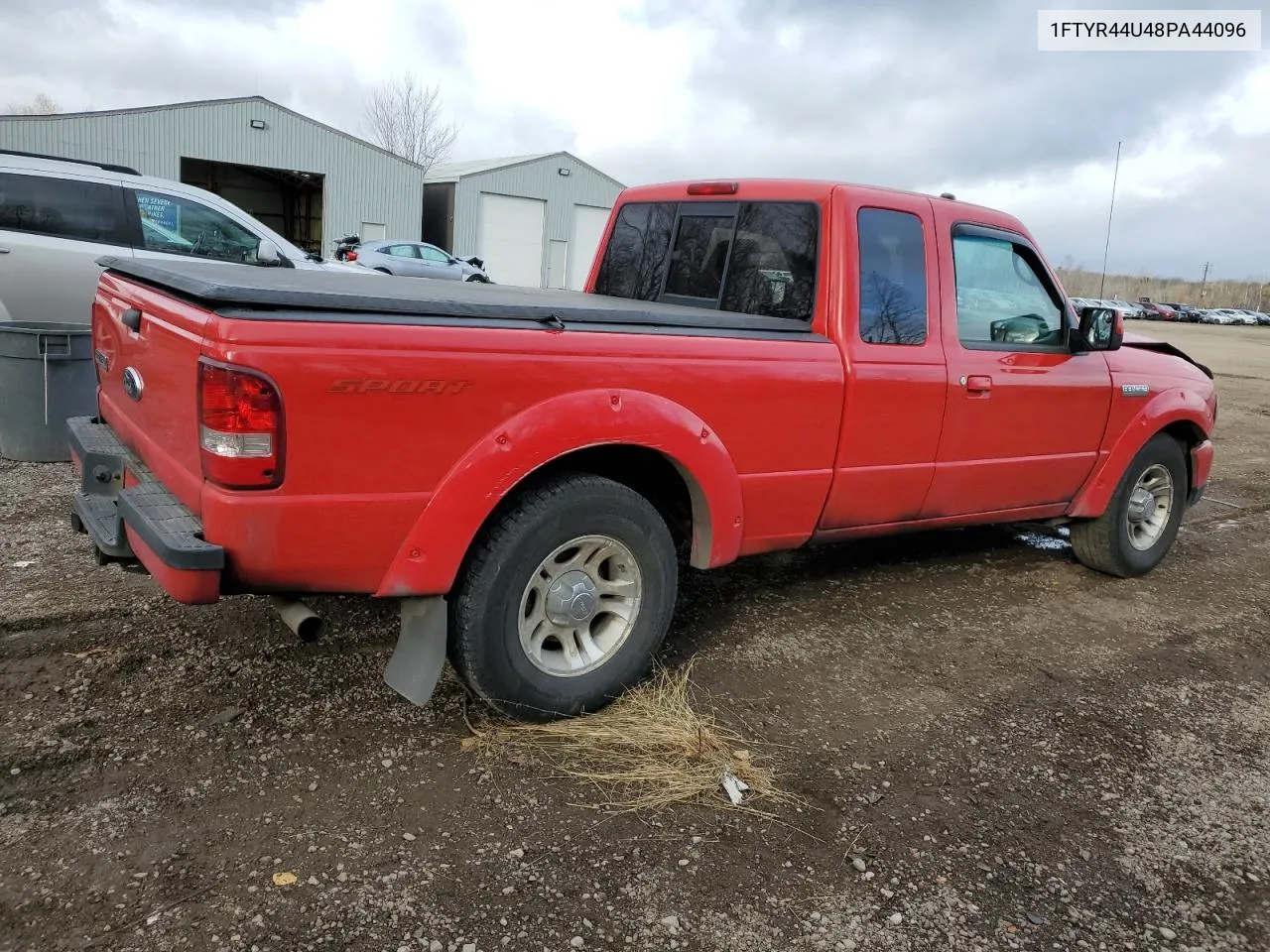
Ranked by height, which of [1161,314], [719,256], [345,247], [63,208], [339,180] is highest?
[339,180]

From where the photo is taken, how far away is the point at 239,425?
2.57 meters

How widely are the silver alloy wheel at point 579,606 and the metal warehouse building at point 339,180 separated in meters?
28.0

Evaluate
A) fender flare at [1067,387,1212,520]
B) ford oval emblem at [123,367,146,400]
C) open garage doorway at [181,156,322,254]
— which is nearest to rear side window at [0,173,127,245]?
ford oval emblem at [123,367,146,400]

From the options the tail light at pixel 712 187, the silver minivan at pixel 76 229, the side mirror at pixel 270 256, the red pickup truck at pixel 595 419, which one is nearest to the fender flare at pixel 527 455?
the red pickup truck at pixel 595 419

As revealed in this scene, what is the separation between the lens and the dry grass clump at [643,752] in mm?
3020

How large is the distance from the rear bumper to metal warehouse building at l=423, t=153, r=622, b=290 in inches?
1267

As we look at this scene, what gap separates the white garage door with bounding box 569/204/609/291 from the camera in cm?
3759

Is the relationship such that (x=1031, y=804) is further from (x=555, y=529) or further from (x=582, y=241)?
(x=582, y=241)

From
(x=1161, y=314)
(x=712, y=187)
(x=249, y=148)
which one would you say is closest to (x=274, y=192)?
(x=249, y=148)

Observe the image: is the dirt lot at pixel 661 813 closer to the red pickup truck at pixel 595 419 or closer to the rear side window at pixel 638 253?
the red pickup truck at pixel 595 419

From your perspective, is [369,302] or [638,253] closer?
[369,302]

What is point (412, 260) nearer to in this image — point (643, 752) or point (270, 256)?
point (270, 256)

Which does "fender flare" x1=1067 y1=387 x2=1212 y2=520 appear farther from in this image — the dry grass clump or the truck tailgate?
the truck tailgate

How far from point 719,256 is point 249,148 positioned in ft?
96.1
